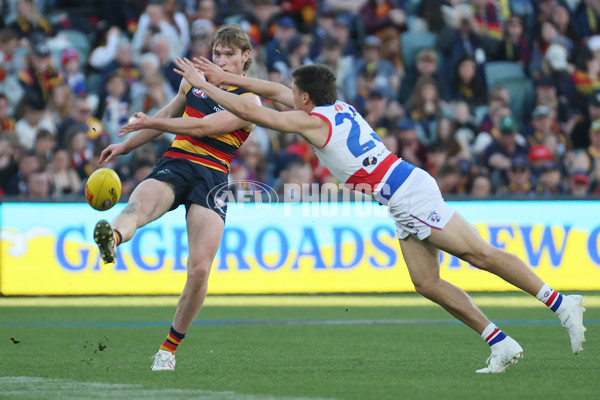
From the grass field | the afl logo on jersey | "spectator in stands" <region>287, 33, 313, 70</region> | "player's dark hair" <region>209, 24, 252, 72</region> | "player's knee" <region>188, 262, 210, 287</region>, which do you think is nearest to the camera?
the grass field

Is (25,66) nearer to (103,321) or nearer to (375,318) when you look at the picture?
(103,321)

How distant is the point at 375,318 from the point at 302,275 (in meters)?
2.76

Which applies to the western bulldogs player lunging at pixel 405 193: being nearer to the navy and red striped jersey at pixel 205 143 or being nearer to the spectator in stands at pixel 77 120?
the navy and red striped jersey at pixel 205 143

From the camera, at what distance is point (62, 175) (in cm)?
1511

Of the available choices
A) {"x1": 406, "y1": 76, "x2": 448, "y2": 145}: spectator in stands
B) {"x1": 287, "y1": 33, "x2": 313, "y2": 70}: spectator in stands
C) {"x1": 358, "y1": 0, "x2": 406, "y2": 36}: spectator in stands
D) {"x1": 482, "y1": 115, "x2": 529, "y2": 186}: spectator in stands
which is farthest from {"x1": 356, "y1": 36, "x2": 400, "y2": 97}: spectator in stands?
{"x1": 482, "y1": 115, "x2": 529, "y2": 186}: spectator in stands

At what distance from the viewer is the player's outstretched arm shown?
284 inches

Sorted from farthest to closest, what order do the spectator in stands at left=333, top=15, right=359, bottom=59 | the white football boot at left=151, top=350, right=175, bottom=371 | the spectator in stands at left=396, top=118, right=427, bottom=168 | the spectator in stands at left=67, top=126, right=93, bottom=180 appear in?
1. the spectator in stands at left=333, top=15, right=359, bottom=59
2. the spectator in stands at left=396, top=118, right=427, bottom=168
3. the spectator in stands at left=67, top=126, right=93, bottom=180
4. the white football boot at left=151, top=350, right=175, bottom=371

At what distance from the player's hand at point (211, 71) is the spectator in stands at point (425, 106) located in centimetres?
1013

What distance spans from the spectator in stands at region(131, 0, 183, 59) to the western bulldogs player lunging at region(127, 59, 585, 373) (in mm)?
10284

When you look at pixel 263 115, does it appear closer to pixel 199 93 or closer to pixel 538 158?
pixel 199 93

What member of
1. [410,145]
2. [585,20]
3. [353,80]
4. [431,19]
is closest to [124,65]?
[353,80]

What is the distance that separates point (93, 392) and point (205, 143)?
2.37 m

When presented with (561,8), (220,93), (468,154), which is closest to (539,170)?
(468,154)

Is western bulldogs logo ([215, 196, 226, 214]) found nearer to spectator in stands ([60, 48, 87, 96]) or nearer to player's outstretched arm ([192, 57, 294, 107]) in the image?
player's outstretched arm ([192, 57, 294, 107])
